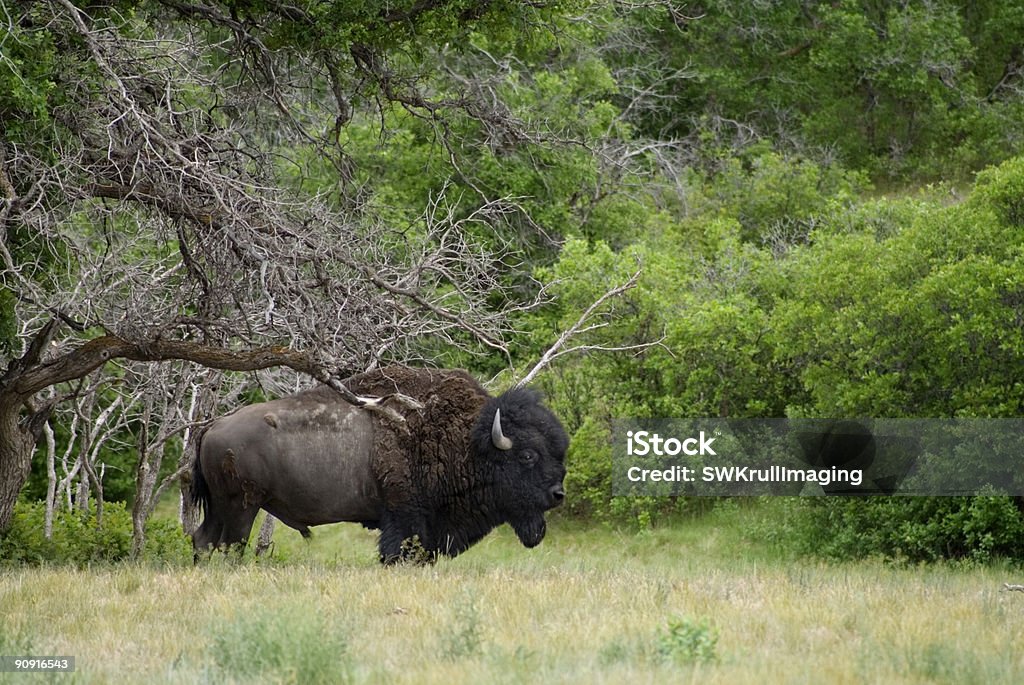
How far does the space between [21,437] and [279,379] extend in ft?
23.3

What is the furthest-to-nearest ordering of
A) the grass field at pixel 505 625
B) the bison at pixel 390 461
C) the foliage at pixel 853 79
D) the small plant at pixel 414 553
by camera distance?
the foliage at pixel 853 79 < the bison at pixel 390 461 < the small plant at pixel 414 553 < the grass field at pixel 505 625

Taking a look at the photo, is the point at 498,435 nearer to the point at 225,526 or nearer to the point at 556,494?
the point at 556,494

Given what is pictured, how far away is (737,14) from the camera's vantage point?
4569 cm

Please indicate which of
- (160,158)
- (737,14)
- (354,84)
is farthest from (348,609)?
(737,14)

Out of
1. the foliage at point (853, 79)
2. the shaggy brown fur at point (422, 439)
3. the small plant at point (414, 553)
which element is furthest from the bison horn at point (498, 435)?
the foliage at point (853, 79)

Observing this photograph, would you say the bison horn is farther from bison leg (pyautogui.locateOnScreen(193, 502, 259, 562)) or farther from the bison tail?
the bison tail

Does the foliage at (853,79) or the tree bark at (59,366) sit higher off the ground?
the foliage at (853,79)

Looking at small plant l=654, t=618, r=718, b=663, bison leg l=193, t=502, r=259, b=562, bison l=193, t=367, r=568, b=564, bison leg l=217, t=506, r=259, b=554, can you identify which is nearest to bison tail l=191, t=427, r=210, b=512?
bison l=193, t=367, r=568, b=564

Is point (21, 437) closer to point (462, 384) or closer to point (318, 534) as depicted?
point (462, 384)

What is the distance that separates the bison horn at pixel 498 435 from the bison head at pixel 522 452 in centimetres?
1

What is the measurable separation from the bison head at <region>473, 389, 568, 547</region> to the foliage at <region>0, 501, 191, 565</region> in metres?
3.70

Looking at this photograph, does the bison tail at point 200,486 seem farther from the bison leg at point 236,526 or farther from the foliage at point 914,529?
the foliage at point 914,529

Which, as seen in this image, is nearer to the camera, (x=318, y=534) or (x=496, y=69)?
(x=496, y=69)

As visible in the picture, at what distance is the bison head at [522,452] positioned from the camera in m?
14.8
